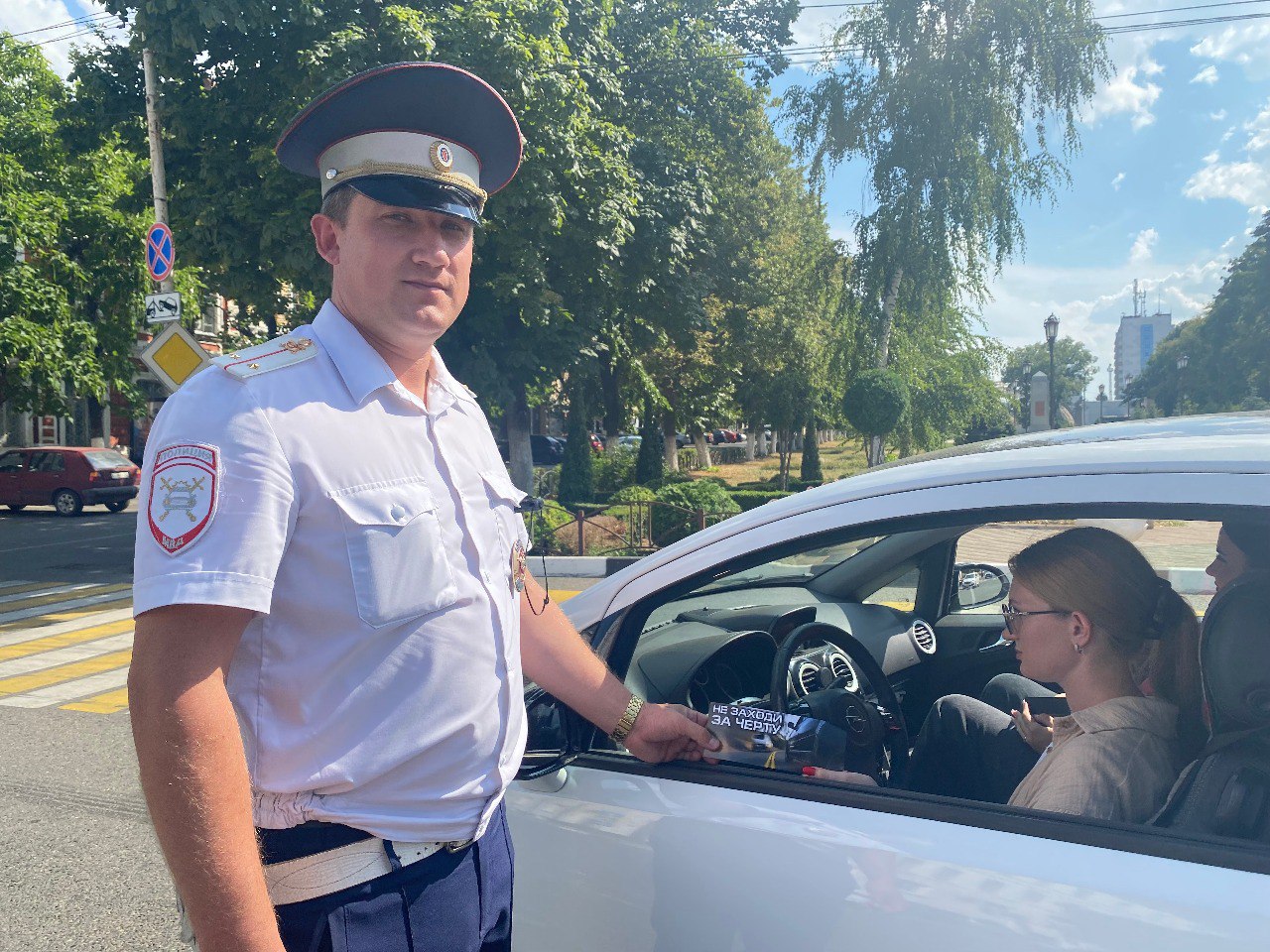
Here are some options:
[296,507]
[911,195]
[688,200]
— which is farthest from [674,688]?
[911,195]

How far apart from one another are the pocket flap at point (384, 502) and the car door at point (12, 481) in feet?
87.8

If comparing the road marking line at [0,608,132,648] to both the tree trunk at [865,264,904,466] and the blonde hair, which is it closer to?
the blonde hair

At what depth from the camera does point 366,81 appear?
159cm

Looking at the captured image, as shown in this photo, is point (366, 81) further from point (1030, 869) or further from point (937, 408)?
point (937, 408)

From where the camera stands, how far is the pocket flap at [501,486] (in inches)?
66.6

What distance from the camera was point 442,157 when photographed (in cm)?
163

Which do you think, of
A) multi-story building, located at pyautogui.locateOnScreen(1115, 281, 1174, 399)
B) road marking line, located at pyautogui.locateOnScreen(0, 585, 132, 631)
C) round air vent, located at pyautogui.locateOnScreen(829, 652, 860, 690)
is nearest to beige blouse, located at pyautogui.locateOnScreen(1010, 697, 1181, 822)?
round air vent, located at pyautogui.locateOnScreen(829, 652, 860, 690)

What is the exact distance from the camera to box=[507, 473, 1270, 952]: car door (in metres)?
1.37

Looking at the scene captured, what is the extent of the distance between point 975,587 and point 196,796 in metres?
2.86

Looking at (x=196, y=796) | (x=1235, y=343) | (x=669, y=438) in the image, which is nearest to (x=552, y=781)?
(x=196, y=796)

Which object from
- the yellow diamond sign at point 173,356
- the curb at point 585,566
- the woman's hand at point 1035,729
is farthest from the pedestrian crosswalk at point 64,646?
the curb at point 585,566

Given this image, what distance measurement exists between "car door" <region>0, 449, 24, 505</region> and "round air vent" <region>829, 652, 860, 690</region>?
86.7 ft

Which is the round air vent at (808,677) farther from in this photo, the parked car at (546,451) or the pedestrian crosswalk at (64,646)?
the parked car at (546,451)

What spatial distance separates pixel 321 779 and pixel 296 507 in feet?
1.21
